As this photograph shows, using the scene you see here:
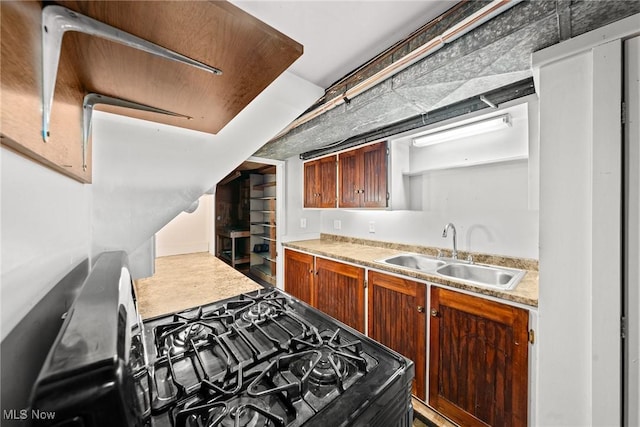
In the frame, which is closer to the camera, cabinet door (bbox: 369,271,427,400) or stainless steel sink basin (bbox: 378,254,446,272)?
cabinet door (bbox: 369,271,427,400)

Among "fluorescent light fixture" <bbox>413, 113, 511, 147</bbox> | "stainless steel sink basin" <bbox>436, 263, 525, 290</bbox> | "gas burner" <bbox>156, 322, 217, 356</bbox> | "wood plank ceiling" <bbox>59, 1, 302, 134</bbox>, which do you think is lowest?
"stainless steel sink basin" <bbox>436, 263, 525, 290</bbox>

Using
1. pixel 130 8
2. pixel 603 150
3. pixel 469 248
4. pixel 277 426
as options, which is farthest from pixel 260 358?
pixel 469 248

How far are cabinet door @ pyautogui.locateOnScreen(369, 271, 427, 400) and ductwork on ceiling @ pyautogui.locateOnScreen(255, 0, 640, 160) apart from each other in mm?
1245

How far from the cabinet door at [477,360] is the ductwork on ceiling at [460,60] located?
1.24 m

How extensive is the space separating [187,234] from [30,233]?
3953 mm

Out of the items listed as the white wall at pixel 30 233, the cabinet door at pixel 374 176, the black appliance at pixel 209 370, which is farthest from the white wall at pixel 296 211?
the white wall at pixel 30 233

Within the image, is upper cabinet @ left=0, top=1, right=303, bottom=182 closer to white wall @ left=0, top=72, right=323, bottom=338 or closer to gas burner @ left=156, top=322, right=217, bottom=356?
white wall @ left=0, top=72, right=323, bottom=338

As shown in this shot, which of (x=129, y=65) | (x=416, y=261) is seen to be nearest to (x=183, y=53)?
(x=129, y=65)

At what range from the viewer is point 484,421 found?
141 centimetres

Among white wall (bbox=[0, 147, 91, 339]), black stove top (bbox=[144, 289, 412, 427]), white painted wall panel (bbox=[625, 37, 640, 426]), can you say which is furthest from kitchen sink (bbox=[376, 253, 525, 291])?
white wall (bbox=[0, 147, 91, 339])

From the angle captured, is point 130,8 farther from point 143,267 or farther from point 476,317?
point 476,317

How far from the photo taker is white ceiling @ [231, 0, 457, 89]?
36.4 inches

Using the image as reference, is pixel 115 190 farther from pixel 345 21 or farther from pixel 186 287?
pixel 345 21

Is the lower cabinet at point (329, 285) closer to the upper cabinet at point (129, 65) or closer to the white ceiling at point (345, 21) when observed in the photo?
the white ceiling at point (345, 21)
